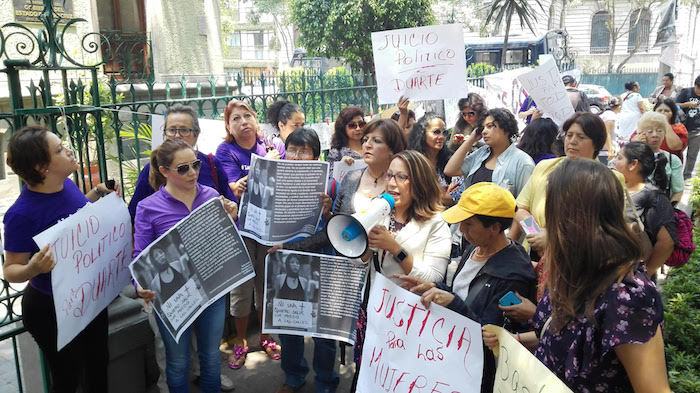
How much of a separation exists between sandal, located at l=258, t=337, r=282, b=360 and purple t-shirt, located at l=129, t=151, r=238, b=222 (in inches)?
50.2

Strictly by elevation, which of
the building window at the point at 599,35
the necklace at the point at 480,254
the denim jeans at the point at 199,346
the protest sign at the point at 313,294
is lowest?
the denim jeans at the point at 199,346

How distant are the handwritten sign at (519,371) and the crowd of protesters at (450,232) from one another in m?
0.06

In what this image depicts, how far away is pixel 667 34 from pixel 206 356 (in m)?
15.3

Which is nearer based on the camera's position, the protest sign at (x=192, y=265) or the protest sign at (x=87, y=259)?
the protest sign at (x=87, y=259)

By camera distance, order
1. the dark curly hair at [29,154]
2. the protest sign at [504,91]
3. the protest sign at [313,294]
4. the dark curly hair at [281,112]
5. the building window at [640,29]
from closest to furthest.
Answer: the dark curly hair at [29,154]
the protest sign at [313,294]
the dark curly hair at [281,112]
the protest sign at [504,91]
the building window at [640,29]

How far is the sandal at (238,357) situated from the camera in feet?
13.4

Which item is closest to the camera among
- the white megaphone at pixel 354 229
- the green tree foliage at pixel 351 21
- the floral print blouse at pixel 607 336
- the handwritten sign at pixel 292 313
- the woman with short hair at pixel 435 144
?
the floral print blouse at pixel 607 336

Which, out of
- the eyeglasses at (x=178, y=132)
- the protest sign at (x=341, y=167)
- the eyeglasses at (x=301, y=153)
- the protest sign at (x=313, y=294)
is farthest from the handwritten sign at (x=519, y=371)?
the eyeglasses at (x=178, y=132)

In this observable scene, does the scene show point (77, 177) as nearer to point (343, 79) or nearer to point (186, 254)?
point (186, 254)

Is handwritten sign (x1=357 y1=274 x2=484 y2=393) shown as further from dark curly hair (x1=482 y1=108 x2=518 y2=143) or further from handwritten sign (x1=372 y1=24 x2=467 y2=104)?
handwritten sign (x1=372 y1=24 x2=467 y2=104)

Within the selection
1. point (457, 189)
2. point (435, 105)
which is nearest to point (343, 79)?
point (435, 105)

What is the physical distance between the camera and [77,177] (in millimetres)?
3570

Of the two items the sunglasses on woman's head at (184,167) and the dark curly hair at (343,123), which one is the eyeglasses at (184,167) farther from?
the dark curly hair at (343,123)

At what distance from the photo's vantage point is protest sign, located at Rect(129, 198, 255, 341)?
2.79m
